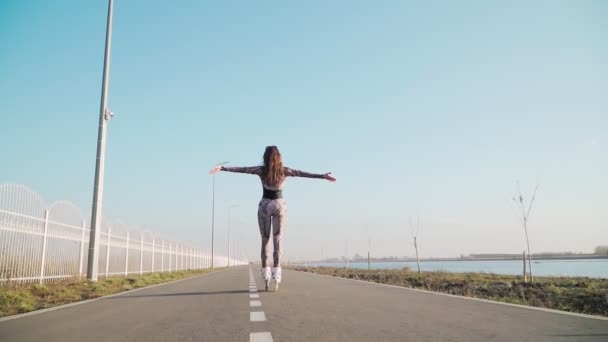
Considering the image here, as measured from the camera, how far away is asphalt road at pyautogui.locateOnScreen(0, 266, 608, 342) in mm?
4141

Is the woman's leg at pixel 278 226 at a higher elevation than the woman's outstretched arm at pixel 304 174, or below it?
below

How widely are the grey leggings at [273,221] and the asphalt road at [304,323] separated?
1.56 meters

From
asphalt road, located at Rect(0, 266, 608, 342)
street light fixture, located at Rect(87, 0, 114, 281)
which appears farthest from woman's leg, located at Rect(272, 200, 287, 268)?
street light fixture, located at Rect(87, 0, 114, 281)

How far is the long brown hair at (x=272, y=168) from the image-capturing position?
325 inches

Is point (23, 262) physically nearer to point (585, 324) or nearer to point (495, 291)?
point (585, 324)

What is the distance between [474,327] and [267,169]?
4.63 meters

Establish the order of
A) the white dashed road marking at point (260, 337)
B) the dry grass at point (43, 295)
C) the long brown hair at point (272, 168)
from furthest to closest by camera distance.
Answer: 1. the long brown hair at point (272, 168)
2. the dry grass at point (43, 295)
3. the white dashed road marking at point (260, 337)

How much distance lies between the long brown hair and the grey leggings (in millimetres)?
343

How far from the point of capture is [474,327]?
4617 millimetres

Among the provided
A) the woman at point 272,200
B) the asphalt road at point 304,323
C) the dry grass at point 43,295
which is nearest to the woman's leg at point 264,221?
the woman at point 272,200

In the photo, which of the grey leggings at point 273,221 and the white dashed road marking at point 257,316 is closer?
the white dashed road marking at point 257,316

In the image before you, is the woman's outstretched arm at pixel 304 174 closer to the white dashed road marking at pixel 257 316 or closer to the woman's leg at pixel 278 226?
the woman's leg at pixel 278 226

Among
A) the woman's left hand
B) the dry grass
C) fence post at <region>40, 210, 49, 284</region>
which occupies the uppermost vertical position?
the woman's left hand

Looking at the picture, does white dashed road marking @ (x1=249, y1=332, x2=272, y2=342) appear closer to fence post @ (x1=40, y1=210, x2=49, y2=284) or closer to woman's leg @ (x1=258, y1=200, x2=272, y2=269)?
woman's leg @ (x1=258, y1=200, x2=272, y2=269)
